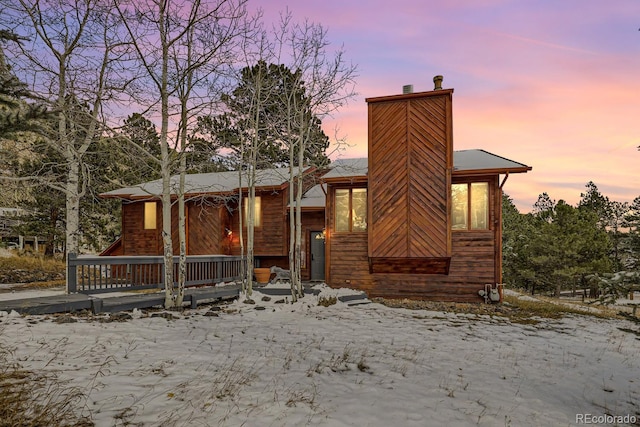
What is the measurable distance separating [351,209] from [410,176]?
2560 mm

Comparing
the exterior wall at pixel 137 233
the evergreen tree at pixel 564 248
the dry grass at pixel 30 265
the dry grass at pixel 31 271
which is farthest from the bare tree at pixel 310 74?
the evergreen tree at pixel 564 248

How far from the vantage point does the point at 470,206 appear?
12.7 m

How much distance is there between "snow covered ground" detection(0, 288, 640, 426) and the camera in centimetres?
380

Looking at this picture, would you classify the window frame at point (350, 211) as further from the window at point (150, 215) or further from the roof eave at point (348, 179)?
the window at point (150, 215)

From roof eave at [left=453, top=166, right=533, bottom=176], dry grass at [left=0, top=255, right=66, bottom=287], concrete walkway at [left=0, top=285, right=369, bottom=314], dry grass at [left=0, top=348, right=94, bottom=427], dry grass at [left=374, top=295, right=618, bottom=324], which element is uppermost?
roof eave at [left=453, top=166, right=533, bottom=176]

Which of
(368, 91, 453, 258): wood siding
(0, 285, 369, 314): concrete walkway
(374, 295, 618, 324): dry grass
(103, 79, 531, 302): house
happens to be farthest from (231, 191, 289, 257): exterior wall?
(374, 295, 618, 324): dry grass

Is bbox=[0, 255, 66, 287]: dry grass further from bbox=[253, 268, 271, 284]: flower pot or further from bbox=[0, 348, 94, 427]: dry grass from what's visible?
bbox=[0, 348, 94, 427]: dry grass

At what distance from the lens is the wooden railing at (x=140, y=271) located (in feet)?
30.9

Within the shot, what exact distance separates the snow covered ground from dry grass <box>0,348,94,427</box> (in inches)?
5.7

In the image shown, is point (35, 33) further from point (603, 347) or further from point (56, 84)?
point (603, 347)

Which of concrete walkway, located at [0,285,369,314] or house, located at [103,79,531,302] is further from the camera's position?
house, located at [103,79,531,302]

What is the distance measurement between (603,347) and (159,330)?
29.2 ft

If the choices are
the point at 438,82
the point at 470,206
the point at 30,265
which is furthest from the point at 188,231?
the point at 438,82

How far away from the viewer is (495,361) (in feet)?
19.7
